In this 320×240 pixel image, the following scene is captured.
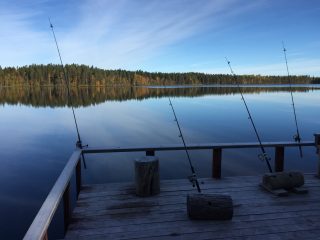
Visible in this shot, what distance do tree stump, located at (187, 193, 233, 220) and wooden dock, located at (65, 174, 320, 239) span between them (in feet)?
0.27

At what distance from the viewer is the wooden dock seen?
13.3 feet

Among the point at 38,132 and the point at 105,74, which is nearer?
the point at 38,132

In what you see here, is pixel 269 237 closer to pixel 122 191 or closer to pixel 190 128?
pixel 122 191

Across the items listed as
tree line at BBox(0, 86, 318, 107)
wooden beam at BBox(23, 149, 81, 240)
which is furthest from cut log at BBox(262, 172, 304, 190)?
tree line at BBox(0, 86, 318, 107)

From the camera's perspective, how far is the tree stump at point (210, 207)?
4.35 m

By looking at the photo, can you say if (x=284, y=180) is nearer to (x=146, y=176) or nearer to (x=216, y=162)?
(x=216, y=162)

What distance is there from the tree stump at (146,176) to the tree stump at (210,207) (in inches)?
46.3

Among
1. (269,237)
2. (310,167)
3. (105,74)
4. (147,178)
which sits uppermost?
(105,74)

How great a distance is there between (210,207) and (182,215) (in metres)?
0.49

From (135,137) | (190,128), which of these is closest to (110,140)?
(135,137)

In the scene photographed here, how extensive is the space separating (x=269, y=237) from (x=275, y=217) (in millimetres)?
670

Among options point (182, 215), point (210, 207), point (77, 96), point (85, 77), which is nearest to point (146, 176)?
point (182, 215)

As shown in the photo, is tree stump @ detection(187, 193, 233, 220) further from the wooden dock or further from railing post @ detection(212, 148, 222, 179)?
railing post @ detection(212, 148, 222, 179)

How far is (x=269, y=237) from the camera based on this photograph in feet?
12.8
